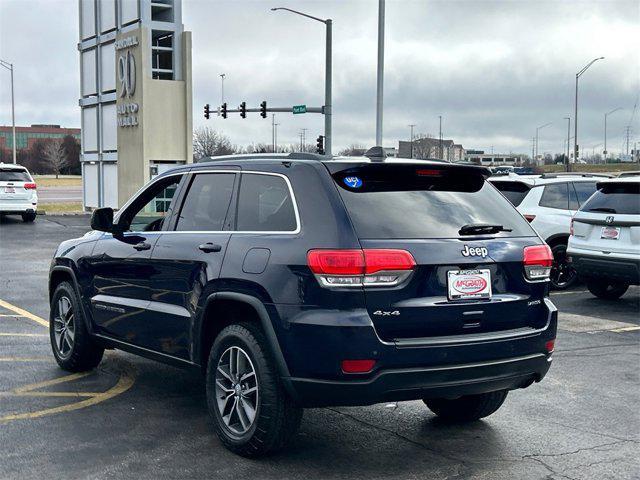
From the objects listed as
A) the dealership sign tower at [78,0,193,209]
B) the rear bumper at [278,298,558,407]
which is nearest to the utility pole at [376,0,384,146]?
the dealership sign tower at [78,0,193,209]

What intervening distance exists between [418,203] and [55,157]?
12373 centimetres

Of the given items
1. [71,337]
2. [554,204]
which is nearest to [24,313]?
[71,337]

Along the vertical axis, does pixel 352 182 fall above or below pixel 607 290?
above

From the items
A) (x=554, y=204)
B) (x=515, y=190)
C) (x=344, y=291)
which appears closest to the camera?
(x=344, y=291)

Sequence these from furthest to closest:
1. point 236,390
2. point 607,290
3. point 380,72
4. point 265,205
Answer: point 380,72 → point 607,290 → point 265,205 → point 236,390

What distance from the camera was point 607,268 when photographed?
11.4 m

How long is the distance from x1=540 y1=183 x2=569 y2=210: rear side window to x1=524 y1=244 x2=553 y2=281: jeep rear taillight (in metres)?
8.39

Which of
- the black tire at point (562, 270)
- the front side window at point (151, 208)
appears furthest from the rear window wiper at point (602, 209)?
the front side window at point (151, 208)

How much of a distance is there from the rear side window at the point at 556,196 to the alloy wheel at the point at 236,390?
9.20 m

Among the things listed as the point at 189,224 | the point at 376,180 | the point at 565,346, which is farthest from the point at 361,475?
the point at 565,346

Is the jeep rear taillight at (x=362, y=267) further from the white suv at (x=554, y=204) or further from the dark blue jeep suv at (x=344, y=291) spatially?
the white suv at (x=554, y=204)

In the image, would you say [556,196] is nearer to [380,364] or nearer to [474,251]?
[474,251]

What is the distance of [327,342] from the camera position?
4.73 meters

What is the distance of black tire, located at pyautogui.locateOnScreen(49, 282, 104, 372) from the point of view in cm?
728
